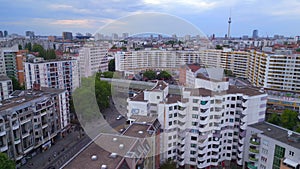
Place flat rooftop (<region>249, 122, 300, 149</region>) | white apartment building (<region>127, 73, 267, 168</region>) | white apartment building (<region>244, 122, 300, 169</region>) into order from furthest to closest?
white apartment building (<region>127, 73, 267, 168</region>) < flat rooftop (<region>249, 122, 300, 149</region>) < white apartment building (<region>244, 122, 300, 169</region>)

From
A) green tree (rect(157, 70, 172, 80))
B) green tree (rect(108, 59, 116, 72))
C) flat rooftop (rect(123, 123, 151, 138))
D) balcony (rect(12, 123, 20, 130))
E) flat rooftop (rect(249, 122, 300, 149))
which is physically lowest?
flat rooftop (rect(249, 122, 300, 149))

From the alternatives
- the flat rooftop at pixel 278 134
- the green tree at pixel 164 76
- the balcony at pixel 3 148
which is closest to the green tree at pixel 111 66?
the green tree at pixel 164 76

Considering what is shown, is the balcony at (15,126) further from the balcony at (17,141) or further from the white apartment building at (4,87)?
the white apartment building at (4,87)

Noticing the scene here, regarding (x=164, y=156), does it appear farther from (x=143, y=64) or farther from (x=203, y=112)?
(x=143, y=64)

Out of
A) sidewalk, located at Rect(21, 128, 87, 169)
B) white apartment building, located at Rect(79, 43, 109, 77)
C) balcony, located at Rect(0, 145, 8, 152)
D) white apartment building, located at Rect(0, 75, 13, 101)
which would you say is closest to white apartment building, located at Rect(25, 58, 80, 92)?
white apartment building, located at Rect(0, 75, 13, 101)

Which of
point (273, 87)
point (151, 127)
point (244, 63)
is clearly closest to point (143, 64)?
point (244, 63)

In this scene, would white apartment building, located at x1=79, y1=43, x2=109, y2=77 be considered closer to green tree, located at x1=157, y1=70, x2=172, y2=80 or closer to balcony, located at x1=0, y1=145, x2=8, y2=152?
green tree, located at x1=157, y1=70, x2=172, y2=80

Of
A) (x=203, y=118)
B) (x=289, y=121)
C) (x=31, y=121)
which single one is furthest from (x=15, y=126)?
(x=289, y=121)
